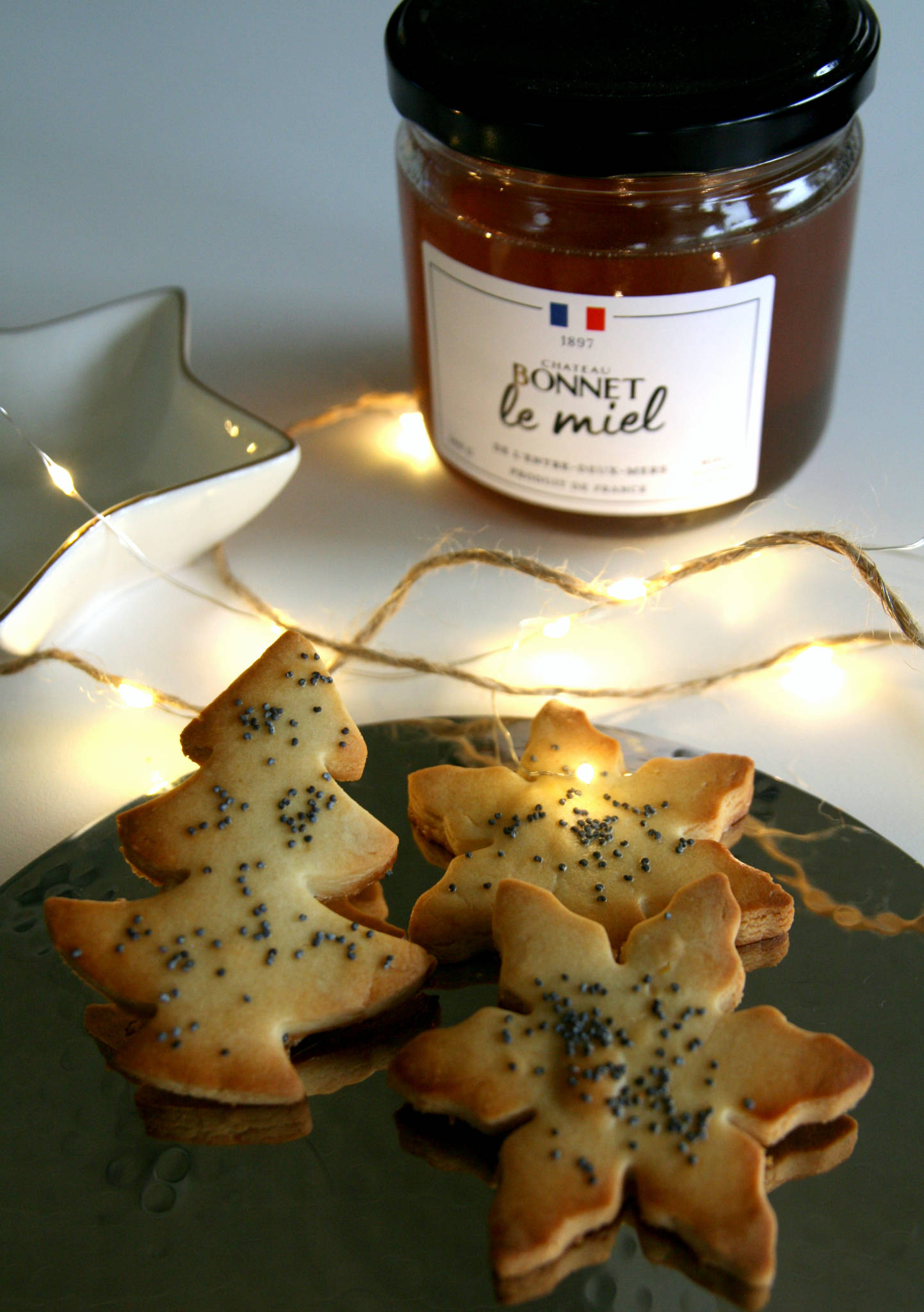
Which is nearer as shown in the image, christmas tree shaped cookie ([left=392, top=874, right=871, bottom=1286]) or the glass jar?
christmas tree shaped cookie ([left=392, top=874, right=871, bottom=1286])

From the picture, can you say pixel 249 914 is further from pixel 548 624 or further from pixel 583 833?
pixel 548 624

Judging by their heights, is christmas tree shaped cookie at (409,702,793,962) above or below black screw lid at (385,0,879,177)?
below

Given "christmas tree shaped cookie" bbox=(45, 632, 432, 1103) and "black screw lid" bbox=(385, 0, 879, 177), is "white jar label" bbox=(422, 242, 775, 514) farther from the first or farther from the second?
"christmas tree shaped cookie" bbox=(45, 632, 432, 1103)

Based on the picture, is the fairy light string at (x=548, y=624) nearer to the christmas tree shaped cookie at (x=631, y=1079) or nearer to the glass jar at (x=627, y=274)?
the glass jar at (x=627, y=274)

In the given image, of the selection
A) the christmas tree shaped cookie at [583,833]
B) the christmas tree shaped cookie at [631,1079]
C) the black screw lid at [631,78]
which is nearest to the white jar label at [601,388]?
the black screw lid at [631,78]

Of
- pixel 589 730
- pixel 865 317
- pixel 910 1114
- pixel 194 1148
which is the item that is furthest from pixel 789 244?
pixel 194 1148

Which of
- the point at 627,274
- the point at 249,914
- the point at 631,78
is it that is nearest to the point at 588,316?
the point at 627,274

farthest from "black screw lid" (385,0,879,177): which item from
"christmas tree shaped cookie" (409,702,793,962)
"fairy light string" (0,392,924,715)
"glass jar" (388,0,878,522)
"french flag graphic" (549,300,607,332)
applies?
"christmas tree shaped cookie" (409,702,793,962)

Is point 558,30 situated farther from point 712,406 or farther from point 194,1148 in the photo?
point 194,1148
